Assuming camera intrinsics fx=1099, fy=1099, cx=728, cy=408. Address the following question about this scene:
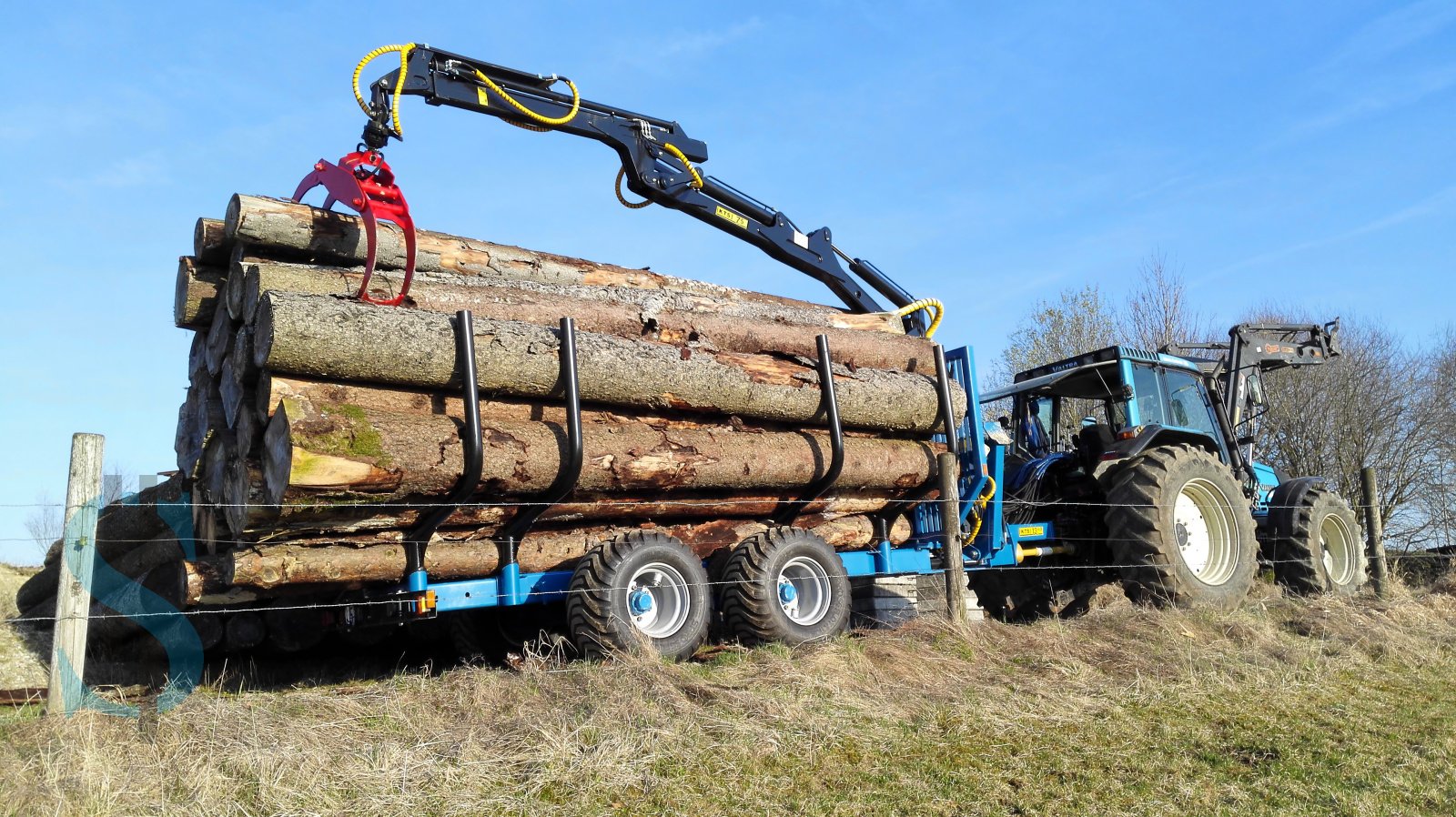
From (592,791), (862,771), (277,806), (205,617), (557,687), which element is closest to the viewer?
(277,806)

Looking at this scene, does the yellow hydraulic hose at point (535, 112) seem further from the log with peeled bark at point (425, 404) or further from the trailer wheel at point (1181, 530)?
the trailer wheel at point (1181, 530)

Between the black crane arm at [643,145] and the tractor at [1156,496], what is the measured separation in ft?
6.03

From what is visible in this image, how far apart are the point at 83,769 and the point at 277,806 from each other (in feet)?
2.79

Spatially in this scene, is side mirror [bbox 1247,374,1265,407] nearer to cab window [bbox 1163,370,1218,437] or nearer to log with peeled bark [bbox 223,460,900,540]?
cab window [bbox 1163,370,1218,437]

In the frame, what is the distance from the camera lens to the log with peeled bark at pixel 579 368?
6074 mm

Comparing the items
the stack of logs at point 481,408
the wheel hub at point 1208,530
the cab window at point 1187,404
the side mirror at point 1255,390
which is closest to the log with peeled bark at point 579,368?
the stack of logs at point 481,408

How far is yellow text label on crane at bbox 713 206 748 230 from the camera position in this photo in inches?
399

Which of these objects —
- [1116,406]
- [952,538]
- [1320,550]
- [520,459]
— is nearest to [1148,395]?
[1116,406]

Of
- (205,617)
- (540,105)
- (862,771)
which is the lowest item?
Answer: (862,771)

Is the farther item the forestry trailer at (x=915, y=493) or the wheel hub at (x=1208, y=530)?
the wheel hub at (x=1208, y=530)

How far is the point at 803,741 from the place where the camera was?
5.00m

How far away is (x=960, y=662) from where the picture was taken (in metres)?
6.91

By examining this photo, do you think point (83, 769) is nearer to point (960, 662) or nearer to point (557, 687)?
point (557, 687)

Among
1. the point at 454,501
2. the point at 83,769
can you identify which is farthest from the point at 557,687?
the point at 83,769
